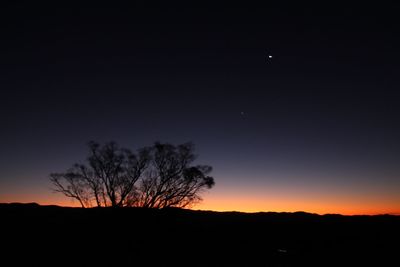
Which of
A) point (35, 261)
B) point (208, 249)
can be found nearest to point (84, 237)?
point (35, 261)

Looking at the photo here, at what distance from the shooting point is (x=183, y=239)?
21203 millimetres

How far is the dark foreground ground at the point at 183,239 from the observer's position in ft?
55.3

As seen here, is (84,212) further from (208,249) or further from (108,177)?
(108,177)

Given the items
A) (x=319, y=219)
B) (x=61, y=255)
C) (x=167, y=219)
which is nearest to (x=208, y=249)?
(x=167, y=219)

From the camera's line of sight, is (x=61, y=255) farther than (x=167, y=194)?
No

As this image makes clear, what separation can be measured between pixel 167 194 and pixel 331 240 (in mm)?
19502

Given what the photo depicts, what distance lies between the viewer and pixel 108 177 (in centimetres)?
3916

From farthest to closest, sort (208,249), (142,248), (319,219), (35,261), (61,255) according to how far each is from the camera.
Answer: (319,219)
(208,249)
(142,248)
(61,255)
(35,261)

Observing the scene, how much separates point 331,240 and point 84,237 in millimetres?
14598

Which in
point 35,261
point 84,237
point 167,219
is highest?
point 167,219

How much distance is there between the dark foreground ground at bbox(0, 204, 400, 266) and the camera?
16844mm

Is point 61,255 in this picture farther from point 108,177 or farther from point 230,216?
point 108,177

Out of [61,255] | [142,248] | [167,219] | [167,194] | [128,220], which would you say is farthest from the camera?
[167,194]

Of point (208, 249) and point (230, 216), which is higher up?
point (230, 216)
